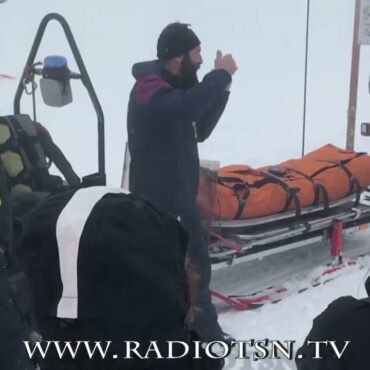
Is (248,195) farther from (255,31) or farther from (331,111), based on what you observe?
(255,31)

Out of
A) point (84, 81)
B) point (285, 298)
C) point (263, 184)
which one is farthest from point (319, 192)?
point (84, 81)

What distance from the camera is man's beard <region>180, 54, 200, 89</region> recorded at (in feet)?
11.3

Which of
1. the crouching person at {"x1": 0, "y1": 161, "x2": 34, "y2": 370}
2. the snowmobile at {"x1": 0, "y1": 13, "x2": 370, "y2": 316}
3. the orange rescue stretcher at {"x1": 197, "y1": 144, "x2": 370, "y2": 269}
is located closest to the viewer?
the crouching person at {"x1": 0, "y1": 161, "x2": 34, "y2": 370}

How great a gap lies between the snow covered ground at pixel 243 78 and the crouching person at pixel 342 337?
1.99 metres

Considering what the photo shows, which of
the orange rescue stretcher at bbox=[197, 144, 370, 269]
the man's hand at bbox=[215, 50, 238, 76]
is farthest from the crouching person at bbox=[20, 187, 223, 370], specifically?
the orange rescue stretcher at bbox=[197, 144, 370, 269]

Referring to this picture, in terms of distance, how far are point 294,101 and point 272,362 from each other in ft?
34.3

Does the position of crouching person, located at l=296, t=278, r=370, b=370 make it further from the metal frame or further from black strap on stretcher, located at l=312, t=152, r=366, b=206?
black strap on stretcher, located at l=312, t=152, r=366, b=206

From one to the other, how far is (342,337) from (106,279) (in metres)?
0.48

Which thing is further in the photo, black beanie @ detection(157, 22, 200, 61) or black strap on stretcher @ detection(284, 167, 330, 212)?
black strap on stretcher @ detection(284, 167, 330, 212)

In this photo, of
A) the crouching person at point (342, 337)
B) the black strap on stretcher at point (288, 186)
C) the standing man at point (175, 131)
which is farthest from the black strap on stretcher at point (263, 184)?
the crouching person at point (342, 337)

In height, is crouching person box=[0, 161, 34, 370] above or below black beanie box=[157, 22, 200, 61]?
below

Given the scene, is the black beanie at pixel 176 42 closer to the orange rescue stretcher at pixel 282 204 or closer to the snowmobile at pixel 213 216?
the snowmobile at pixel 213 216

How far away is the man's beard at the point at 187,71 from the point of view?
3438 millimetres

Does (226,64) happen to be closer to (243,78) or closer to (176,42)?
(176,42)
